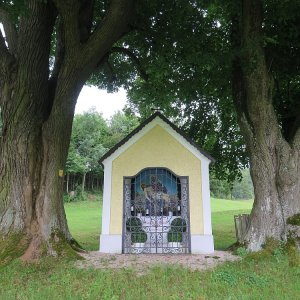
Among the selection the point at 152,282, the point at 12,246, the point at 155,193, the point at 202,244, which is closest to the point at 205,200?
the point at 202,244

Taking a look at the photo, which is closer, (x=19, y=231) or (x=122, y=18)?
(x=19, y=231)

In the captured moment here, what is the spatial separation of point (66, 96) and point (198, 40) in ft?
15.1

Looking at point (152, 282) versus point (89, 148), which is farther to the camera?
point (89, 148)

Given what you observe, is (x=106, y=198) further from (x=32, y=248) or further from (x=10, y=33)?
(x=10, y=33)

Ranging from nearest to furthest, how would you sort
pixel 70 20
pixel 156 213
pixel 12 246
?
pixel 12 246
pixel 70 20
pixel 156 213

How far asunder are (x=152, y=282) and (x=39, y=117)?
200 inches

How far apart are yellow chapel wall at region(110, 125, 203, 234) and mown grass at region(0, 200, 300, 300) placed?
2905 mm

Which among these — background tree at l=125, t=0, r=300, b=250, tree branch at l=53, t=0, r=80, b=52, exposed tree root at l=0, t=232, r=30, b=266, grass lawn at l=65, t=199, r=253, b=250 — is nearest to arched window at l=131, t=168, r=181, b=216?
background tree at l=125, t=0, r=300, b=250

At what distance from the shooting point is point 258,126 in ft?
30.3

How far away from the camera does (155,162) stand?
1024 centimetres

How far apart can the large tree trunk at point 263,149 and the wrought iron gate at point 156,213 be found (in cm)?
209

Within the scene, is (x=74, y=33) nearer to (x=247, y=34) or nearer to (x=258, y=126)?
(x=247, y=34)

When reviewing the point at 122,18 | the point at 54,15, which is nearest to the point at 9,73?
the point at 54,15

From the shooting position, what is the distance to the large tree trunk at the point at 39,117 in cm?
779
